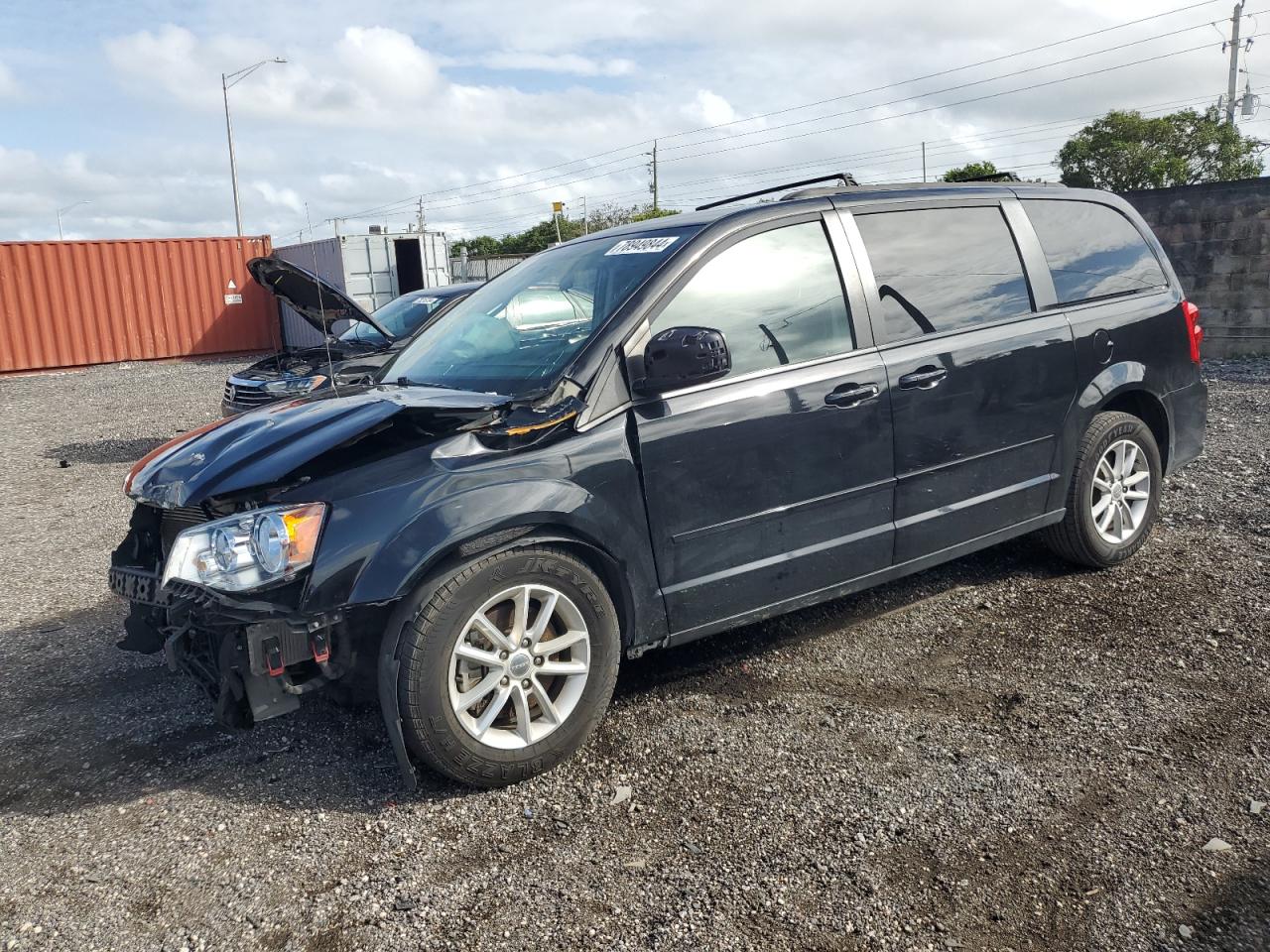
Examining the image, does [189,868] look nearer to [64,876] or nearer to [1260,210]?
[64,876]

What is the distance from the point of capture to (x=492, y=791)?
128 inches

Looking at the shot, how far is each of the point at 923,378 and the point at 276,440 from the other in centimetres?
249

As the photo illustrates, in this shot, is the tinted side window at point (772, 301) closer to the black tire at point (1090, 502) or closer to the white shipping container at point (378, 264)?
the black tire at point (1090, 502)

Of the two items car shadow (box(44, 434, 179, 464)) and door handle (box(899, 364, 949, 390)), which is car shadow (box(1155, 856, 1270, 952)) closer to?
door handle (box(899, 364, 949, 390))

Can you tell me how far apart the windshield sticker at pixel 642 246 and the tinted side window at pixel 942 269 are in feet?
2.76

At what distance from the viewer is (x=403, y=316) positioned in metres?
9.89

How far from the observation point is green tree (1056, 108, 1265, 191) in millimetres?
40156

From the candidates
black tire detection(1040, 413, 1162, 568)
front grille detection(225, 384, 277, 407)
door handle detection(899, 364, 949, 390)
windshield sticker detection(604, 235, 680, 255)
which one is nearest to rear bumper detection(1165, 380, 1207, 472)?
black tire detection(1040, 413, 1162, 568)

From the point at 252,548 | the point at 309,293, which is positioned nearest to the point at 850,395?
the point at 252,548

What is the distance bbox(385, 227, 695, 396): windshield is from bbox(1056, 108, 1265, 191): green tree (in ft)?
135

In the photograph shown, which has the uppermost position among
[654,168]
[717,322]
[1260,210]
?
[654,168]

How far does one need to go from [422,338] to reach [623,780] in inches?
90.9

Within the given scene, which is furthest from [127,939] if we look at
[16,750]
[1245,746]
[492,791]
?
[1245,746]

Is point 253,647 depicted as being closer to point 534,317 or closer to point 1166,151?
point 534,317
